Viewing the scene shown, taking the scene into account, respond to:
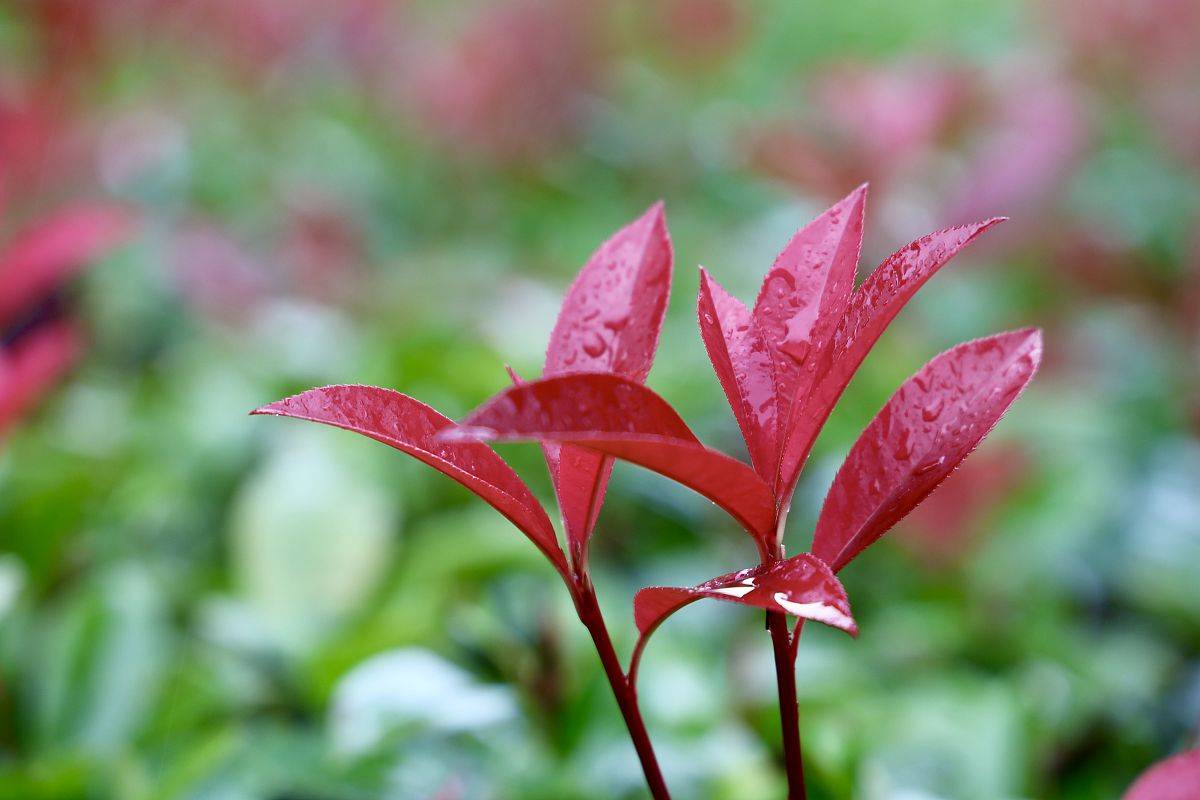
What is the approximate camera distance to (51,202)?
1.94 meters

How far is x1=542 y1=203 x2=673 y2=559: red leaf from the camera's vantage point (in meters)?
0.43

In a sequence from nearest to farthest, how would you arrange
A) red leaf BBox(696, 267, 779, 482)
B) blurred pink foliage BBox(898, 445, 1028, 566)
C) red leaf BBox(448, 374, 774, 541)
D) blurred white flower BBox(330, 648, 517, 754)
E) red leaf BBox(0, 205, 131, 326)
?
red leaf BBox(448, 374, 774, 541), red leaf BBox(696, 267, 779, 482), blurred white flower BBox(330, 648, 517, 754), red leaf BBox(0, 205, 131, 326), blurred pink foliage BBox(898, 445, 1028, 566)

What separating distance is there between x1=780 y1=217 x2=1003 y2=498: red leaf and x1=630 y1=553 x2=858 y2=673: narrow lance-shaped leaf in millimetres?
46

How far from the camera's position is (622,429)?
0.37 meters

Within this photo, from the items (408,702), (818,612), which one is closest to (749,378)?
(818,612)

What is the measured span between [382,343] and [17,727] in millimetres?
730

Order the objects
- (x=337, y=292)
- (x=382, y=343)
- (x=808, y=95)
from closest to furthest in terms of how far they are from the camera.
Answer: (x=382, y=343) → (x=337, y=292) → (x=808, y=95)

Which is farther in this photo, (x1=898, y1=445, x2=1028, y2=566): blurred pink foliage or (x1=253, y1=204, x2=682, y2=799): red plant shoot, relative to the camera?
(x1=898, y1=445, x2=1028, y2=566): blurred pink foliage

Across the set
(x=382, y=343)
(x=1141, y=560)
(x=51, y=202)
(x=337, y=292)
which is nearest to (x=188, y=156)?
(x=51, y=202)

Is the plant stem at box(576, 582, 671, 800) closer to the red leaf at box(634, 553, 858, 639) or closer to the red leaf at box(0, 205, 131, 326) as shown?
the red leaf at box(634, 553, 858, 639)

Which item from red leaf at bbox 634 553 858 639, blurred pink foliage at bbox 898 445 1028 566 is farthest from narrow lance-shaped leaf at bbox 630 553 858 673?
blurred pink foliage at bbox 898 445 1028 566

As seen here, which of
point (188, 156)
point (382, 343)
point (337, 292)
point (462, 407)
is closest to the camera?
point (462, 407)

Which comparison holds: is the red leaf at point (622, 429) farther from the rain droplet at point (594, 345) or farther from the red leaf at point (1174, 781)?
the red leaf at point (1174, 781)

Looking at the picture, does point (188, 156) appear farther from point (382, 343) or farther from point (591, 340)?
point (591, 340)
